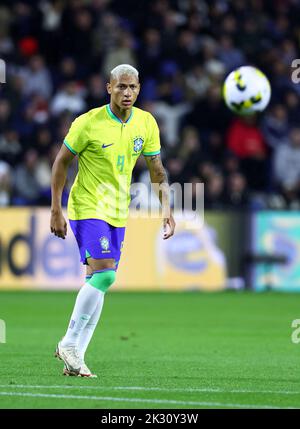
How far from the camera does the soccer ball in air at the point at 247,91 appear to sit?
12758mm

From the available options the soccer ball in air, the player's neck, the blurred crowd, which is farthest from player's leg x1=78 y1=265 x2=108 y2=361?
the blurred crowd

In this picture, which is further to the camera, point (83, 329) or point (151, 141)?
point (151, 141)

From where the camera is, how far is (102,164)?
29.7ft

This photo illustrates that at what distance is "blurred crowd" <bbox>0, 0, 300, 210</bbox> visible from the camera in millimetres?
20078

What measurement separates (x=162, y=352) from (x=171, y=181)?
9.04 metres

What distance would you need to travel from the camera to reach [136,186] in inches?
758

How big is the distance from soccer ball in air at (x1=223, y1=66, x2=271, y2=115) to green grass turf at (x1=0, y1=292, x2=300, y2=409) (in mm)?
2498

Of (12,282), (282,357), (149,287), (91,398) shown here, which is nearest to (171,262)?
(149,287)

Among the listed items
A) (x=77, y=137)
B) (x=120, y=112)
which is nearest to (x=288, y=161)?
(x=120, y=112)

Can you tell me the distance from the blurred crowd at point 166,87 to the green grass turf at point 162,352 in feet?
8.63
